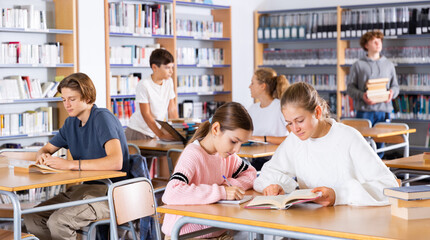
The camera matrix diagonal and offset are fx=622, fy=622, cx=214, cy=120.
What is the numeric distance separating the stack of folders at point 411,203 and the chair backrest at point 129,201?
120 cm

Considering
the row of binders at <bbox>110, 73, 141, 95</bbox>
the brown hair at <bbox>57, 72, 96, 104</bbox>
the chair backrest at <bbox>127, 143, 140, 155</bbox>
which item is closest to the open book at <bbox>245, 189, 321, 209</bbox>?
the brown hair at <bbox>57, 72, 96, 104</bbox>

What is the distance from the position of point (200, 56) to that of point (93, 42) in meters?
1.93

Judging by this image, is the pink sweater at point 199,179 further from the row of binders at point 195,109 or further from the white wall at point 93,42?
the row of binders at point 195,109

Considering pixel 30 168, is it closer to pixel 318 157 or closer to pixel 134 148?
pixel 134 148

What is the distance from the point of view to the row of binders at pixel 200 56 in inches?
312

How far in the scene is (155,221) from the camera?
3082 mm

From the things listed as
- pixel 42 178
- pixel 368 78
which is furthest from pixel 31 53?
pixel 368 78

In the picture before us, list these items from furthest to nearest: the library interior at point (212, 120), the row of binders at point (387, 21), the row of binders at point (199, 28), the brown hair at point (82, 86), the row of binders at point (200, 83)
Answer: the row of binders at point (200, 83) < the row of binders at point (199, 28) < the row of binders at point (387, 21) < the brown hair at point (82, 86) < the library interior at point (212, 120)

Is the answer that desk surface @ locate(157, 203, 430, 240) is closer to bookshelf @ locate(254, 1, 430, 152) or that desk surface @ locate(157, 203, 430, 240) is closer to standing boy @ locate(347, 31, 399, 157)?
standing boy @ locate(347, 31, 399, 157)

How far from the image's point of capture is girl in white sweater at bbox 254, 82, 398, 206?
2617 millimetres

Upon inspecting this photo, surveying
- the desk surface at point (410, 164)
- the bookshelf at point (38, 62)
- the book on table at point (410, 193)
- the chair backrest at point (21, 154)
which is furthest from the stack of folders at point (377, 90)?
the book on table at point (410, 193)

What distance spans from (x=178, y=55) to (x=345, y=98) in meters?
2.28

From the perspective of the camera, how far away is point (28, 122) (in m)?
6.22

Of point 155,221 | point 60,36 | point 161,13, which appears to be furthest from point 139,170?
point 161,13
